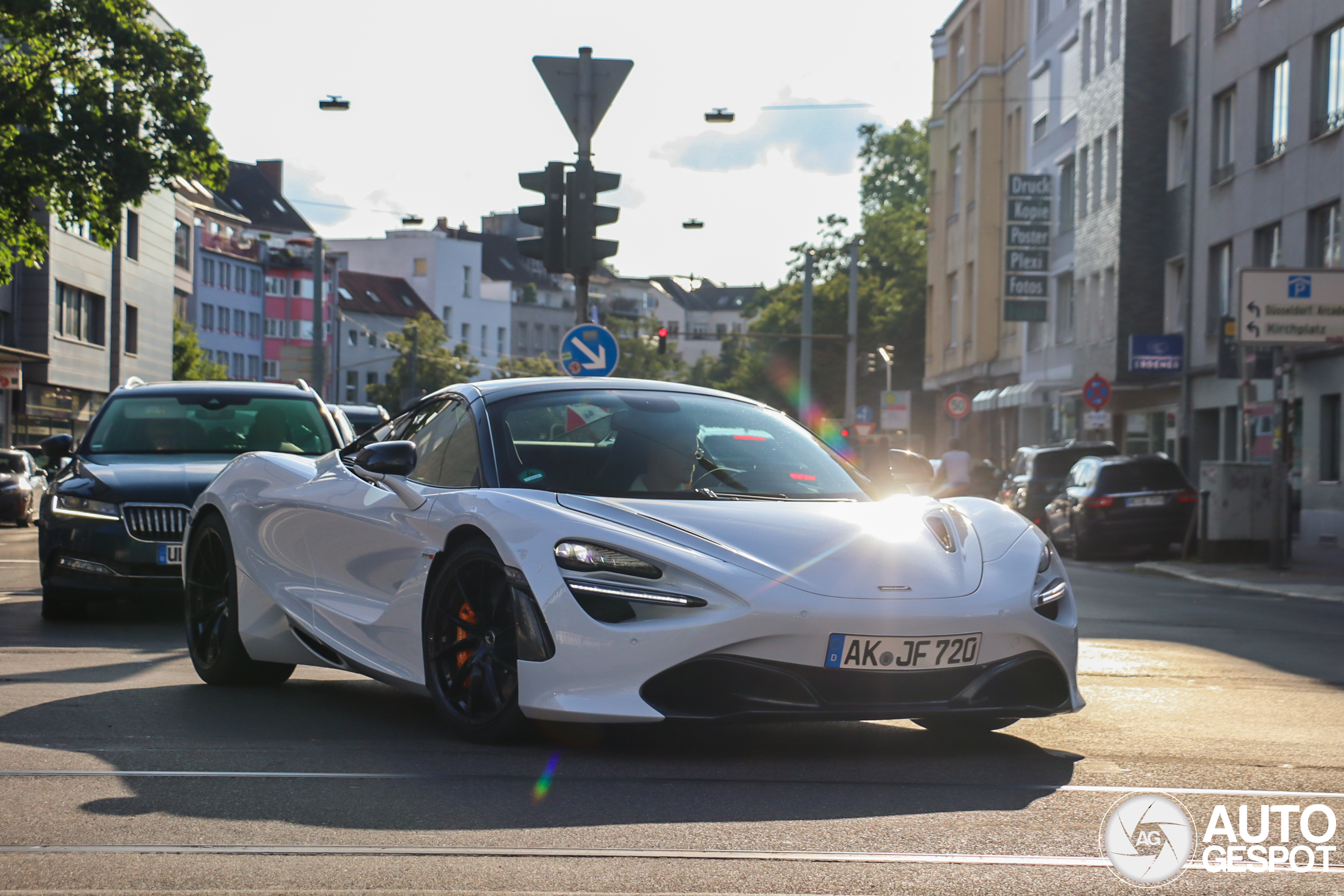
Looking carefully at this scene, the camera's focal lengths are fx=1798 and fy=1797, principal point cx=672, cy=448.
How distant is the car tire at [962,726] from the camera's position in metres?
6.44

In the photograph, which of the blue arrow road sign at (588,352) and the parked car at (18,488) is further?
the parked car at (18,488)

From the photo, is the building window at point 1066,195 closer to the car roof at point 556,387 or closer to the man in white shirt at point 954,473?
the man in white shirt at point 954,473

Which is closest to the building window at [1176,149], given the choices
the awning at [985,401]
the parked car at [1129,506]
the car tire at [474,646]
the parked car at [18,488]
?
the parked car at [1129,506]

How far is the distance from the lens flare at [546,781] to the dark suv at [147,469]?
5.63m

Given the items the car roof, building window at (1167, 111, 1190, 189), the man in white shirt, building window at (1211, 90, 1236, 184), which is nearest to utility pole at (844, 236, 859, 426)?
building window at (1167, 111, 1190, 189)

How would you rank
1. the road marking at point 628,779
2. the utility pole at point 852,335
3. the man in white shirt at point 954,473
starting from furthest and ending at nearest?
1. the utility pole at point 852,335
2. the man in white shirt at point 954,473
3. the road marking at point 628,779

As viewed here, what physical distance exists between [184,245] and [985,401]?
38.0 metres

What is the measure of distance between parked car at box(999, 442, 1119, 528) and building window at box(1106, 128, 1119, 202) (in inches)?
540

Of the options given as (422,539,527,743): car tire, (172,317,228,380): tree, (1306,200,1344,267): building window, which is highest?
(1306,200,1344,267): building window

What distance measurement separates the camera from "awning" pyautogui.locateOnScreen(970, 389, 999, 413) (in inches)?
2226

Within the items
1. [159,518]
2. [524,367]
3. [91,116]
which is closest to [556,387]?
[159,518]

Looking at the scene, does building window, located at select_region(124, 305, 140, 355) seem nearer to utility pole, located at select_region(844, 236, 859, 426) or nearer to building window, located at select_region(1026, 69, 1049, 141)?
utility pole, located at select_region(844, 236, 859, 426)

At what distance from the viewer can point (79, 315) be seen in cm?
5516

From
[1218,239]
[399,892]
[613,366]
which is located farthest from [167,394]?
[1218,239]
